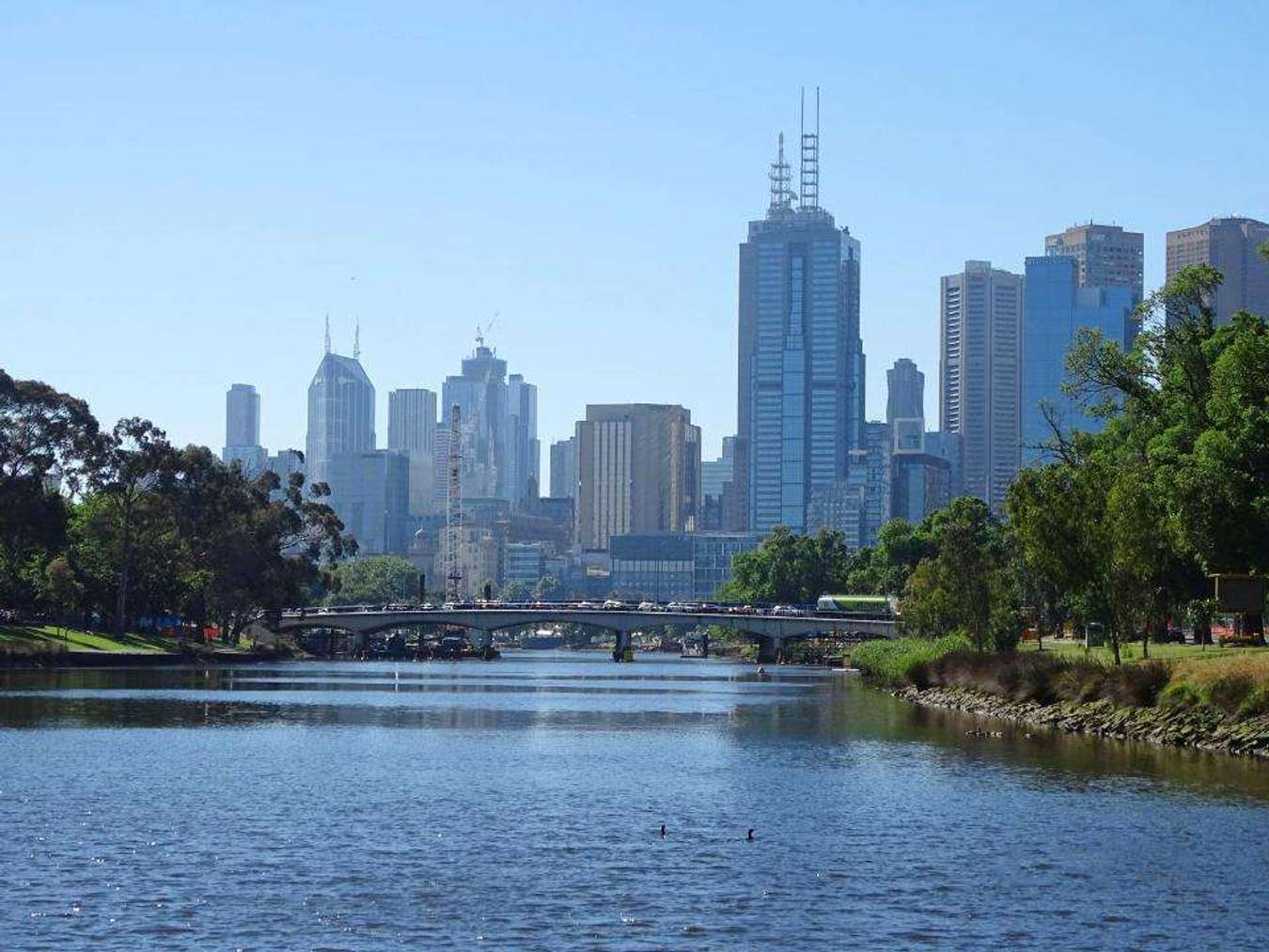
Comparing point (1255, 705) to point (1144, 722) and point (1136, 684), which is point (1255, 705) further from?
point (1136, 684)

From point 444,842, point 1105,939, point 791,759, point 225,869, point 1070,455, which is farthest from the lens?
point 1070,455

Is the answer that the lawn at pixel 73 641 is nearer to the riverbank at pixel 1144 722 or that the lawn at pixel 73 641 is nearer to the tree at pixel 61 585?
the tree at pixel 61 585

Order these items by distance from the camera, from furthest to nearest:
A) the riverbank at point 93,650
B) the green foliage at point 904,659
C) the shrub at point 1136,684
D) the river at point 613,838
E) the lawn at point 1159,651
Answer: the riverbank at point 93,650, the green foliage at point 904,659, the lawn at point 1159,651, the shrub at point 1136,684, the river at point 613,838

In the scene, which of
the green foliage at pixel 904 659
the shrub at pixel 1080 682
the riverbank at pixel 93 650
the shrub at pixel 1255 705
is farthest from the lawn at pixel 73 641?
the shrub at pixel 1255 705

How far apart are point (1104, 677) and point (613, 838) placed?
45132 mm

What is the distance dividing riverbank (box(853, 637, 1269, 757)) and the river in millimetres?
2078

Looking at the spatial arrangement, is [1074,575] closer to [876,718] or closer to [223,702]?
[876,718]

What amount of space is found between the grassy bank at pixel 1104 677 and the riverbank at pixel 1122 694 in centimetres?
6

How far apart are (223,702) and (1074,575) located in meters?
43.9

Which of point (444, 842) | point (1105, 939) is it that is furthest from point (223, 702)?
point (1105, 939)

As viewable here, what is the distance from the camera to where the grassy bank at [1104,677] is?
247 feet

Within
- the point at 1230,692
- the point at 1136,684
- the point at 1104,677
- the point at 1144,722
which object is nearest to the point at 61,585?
the point at 1104,677

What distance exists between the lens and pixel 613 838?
49531 mm

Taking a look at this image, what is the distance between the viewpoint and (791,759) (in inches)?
2876
